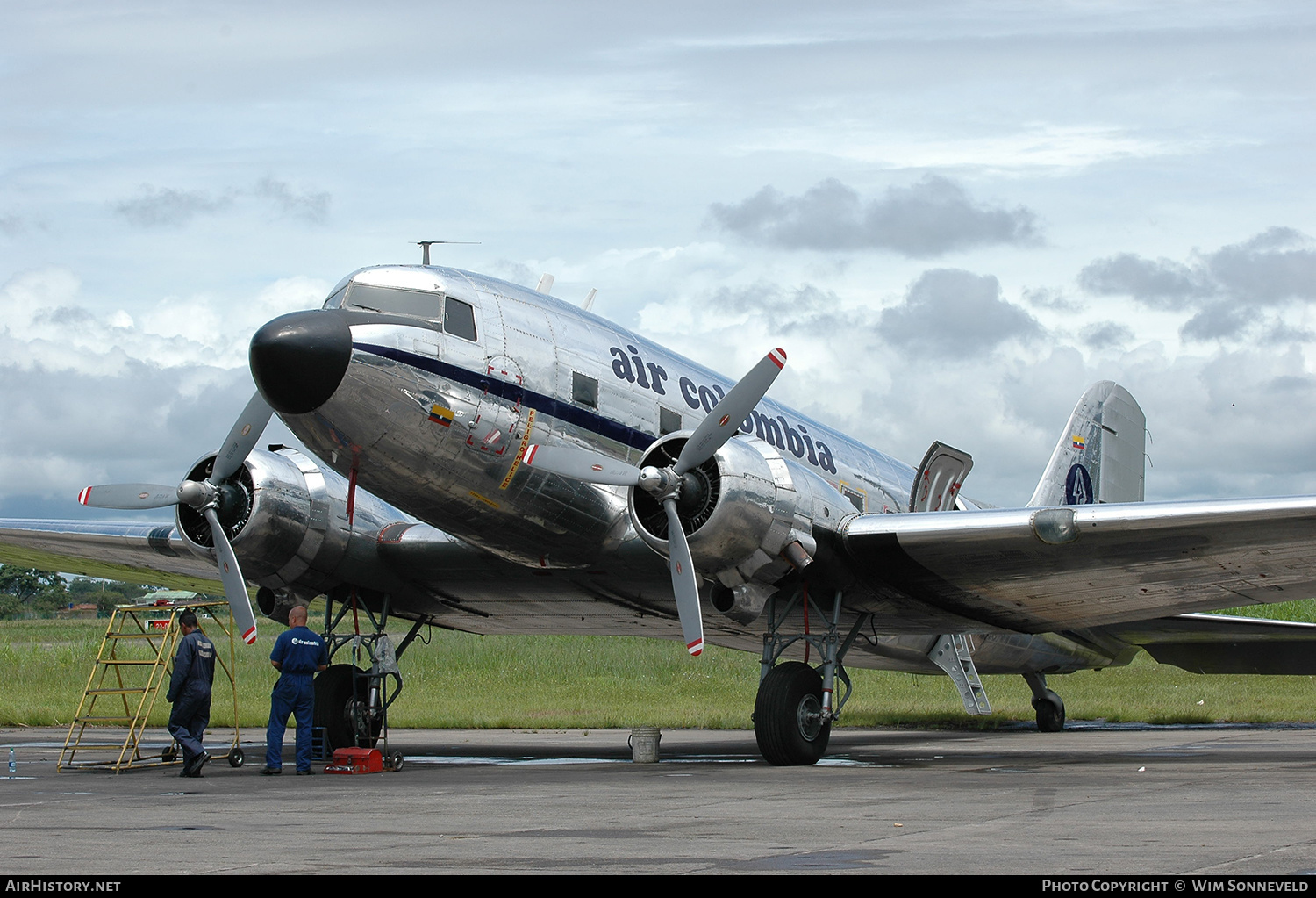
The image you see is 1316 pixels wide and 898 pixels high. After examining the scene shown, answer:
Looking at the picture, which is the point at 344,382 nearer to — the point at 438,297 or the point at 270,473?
the point at 438,297

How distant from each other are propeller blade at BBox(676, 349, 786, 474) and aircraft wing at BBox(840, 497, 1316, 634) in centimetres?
169

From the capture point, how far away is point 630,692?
1129 inches

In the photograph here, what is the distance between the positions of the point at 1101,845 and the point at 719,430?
615 centimetres

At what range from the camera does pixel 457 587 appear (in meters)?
15.9

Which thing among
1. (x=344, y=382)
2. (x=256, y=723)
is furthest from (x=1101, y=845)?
(x=256, y=723)

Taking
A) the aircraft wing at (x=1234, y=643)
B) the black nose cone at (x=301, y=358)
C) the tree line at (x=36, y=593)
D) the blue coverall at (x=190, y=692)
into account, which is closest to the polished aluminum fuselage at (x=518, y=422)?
the black nose cone at (x=301, y=358)

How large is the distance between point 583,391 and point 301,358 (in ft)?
8.99

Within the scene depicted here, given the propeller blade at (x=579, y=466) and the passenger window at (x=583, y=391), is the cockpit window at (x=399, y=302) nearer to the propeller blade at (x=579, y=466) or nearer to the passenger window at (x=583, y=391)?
the passenger window at (x=583, y=391)

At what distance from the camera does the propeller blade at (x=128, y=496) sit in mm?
14016

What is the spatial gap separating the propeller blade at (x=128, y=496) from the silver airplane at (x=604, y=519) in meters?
0.03

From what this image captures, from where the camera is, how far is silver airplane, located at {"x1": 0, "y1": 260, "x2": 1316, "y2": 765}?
1180cm

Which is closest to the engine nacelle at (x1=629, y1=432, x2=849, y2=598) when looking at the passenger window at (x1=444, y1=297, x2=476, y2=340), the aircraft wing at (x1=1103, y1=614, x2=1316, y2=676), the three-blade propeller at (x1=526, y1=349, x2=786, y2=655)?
the three-blade propeller at (x1=526, y1=349, x2=786, y2=655)

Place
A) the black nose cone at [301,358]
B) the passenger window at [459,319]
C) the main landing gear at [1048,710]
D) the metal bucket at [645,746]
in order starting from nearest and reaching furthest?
1. the black nose cone at [301,358]
2. the passenger window at [459,319]
3. the metal bucket at [645,746]
4. the main landing gear at [1048,710]

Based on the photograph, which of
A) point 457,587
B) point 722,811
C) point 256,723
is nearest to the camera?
point 722,811
